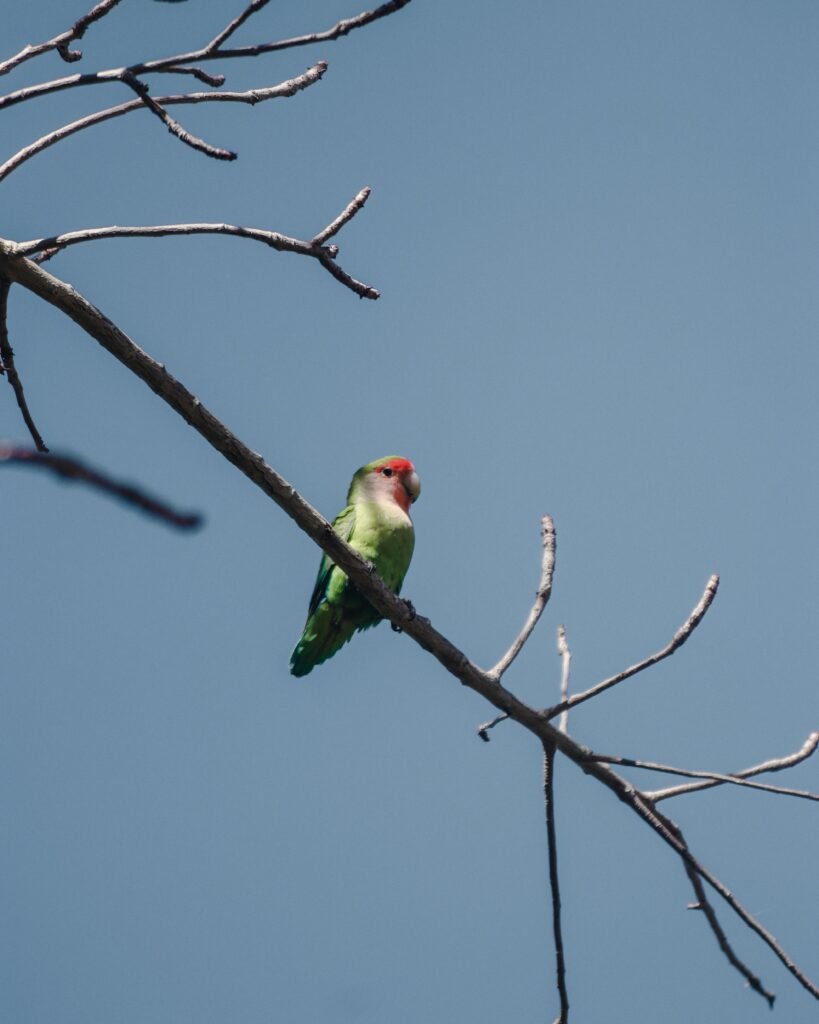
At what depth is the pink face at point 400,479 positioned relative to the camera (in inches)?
281

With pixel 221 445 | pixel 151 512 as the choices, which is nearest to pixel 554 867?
pixel 221 445

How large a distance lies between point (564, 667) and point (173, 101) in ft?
8.10

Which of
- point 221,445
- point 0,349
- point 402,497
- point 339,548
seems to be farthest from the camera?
point 402,497

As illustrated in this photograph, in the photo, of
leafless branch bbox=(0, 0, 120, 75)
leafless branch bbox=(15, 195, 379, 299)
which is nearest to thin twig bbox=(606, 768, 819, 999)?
leafless branch bbox=(15, 195, 379, 299)

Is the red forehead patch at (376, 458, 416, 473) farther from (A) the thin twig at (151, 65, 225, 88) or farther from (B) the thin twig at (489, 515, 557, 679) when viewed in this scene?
(A) the thin twig at (151, 65, 225, 88)

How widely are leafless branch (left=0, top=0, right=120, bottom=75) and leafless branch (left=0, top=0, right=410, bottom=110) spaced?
0.19m

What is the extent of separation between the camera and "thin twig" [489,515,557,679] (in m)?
4.12

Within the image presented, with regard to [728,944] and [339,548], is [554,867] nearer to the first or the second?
[728,944]

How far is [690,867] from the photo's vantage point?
3721mm

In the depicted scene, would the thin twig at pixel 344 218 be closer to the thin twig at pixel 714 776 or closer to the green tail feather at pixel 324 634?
the thin twig at pixel 714 776

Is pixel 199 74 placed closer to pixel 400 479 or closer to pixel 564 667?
pixel 564 667

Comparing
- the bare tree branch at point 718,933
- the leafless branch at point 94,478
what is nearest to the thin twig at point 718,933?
the bare tree branch at point 718,933

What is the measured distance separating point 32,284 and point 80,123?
546 millimetres

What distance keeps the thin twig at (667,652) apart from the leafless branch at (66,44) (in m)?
Answer: 2.59
